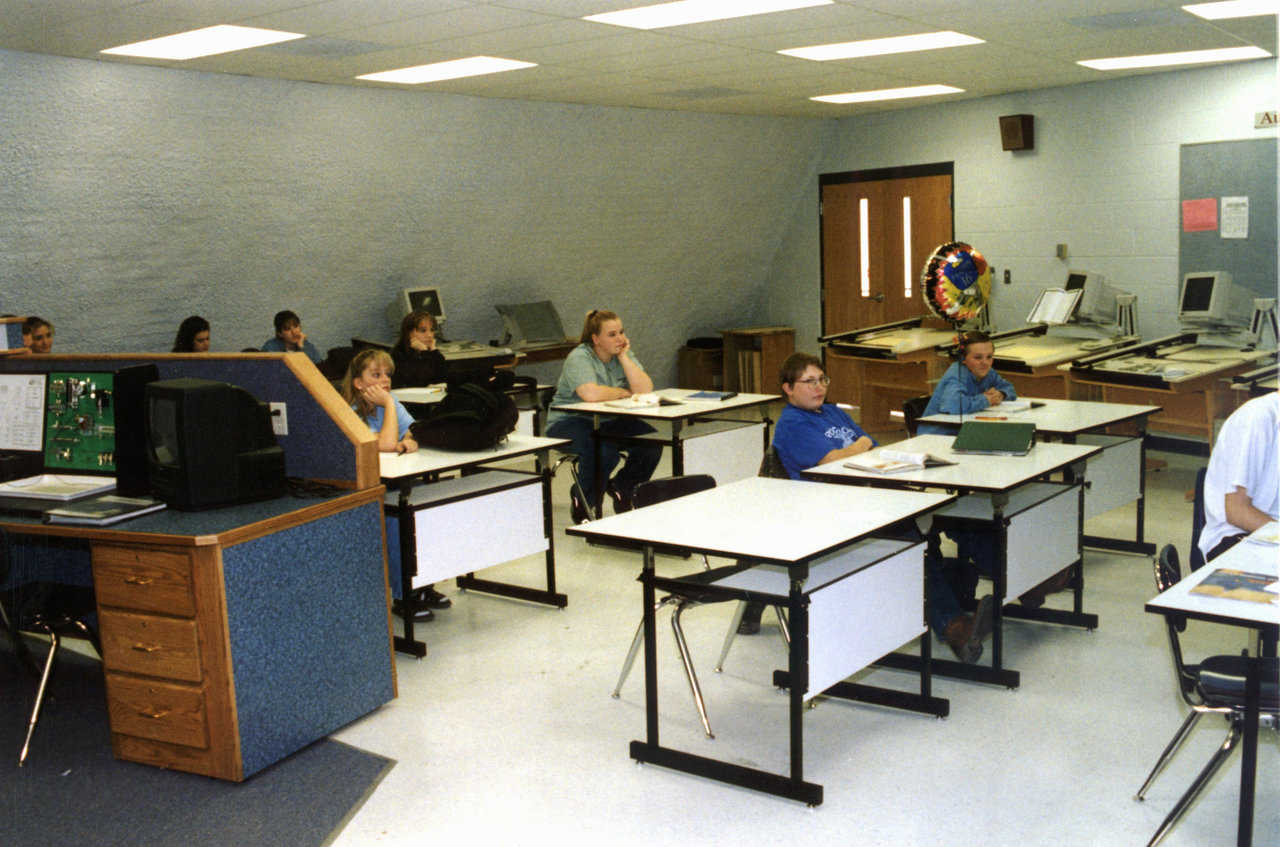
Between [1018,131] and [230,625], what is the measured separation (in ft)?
23.0

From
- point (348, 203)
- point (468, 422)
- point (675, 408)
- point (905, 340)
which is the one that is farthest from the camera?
point (905, 340)

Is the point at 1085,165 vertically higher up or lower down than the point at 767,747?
higher up

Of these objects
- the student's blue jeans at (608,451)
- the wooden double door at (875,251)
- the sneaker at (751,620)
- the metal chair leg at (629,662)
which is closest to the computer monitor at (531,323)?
the wooden double door at (875,251)

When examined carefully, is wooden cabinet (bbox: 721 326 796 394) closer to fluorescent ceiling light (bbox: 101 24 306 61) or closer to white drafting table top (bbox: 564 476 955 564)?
fluorescent ceiling light (bbox: 101 24 306 61)

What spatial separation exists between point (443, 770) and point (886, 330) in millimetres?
6035

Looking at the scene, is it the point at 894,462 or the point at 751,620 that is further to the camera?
the point at 751,620

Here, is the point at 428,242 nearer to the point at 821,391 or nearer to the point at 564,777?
the point at 821,391

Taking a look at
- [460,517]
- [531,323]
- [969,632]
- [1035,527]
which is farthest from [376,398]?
[531,323]

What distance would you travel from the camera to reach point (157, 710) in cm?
Answer: 348

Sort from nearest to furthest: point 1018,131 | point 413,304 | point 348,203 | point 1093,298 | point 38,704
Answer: point 38,704 < point 348,203 < point 1093,298 < point 413,304 < point 1018,131

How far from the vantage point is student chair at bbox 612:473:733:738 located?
3.56 m

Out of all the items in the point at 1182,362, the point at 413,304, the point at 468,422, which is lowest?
the point at 1182,362

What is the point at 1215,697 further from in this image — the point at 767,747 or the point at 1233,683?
the point at 767,747

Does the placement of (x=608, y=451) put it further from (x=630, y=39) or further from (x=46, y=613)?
(x=46, y=613)
